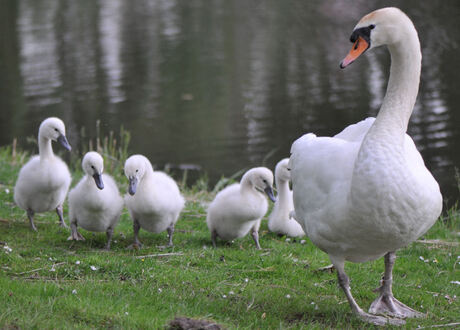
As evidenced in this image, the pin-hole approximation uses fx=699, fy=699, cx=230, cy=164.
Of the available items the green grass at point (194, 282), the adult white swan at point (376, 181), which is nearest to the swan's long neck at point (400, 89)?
the adult white swan at point (376, 181)

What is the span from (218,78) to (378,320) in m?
16.2

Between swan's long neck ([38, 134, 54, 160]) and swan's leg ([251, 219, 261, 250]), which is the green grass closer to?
swan's leg ([251, 219, 261, 250])

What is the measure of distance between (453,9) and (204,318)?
82.6ft

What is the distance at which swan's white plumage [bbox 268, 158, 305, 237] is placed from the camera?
25.6ft

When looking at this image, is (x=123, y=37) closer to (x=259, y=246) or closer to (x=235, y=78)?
(x=235, y=78)

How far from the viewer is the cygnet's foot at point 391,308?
17.6 feet

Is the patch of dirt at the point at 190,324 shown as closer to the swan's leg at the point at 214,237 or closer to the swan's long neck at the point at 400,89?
the swan's long neck at the point at 400,89

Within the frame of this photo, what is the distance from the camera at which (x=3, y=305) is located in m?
4.68

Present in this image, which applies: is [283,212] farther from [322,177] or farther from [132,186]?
[322,177]

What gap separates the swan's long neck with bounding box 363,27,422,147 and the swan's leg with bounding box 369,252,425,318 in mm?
1142

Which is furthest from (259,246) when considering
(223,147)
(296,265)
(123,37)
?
(123,37)

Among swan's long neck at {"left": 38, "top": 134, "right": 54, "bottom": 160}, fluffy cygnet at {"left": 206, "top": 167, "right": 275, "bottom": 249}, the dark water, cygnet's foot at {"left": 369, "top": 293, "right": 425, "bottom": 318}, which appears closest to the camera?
cygnet's foot at {"left": 369, "top": 293, "right": 425, "bottom": 318}

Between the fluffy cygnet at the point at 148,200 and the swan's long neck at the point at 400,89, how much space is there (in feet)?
9.45

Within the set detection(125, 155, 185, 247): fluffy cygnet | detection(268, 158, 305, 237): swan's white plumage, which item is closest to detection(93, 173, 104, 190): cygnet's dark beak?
detection(125, 155, 185, 247): fluffy cygnet
